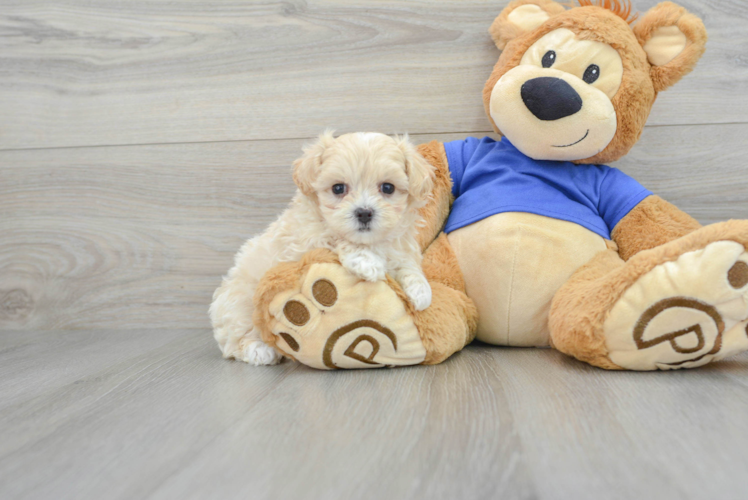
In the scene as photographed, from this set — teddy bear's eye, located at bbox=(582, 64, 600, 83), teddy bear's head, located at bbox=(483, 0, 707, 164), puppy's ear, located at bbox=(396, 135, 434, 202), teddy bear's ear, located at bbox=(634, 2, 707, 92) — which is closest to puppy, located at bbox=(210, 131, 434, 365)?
puppy's ear, located at bbox=(396, 135, 434, 202)

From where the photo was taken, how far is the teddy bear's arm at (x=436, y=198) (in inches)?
44.7

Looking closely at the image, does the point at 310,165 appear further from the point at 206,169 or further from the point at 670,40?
the point at 670,40

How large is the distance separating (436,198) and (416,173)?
0.71 ft

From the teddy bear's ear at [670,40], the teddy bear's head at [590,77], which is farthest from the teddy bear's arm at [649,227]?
the teddy bear's ear at [670,40]

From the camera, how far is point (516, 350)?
1.07m

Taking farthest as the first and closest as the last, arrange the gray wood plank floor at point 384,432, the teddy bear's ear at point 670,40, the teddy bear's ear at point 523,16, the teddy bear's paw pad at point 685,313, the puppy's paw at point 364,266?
the teddy bear's ear at point 523,16
the teddy bear's ear at point 670,40
the puppy's paw at point 364,266
the teddy bear's paw pad at point 685,313
the gray wood plank floor at point 384,432

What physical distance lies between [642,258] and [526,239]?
0.22 metres

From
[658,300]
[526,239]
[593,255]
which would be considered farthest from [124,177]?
[658,300]

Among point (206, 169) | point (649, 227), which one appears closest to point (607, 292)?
point (649, 227)

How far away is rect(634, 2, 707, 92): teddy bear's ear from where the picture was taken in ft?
3.34

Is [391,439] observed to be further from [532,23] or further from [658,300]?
[532,23]

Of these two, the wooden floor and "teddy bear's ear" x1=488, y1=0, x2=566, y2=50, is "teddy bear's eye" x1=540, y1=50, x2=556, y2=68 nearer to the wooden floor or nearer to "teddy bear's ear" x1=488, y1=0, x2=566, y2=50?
"teddy bear's ear" x1=488, y1=0, x2=566, y2=50

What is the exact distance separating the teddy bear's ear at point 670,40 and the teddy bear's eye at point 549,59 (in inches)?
7.3

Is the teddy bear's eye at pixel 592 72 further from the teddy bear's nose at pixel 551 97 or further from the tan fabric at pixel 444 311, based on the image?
the tan fabric at pixel 444 311
